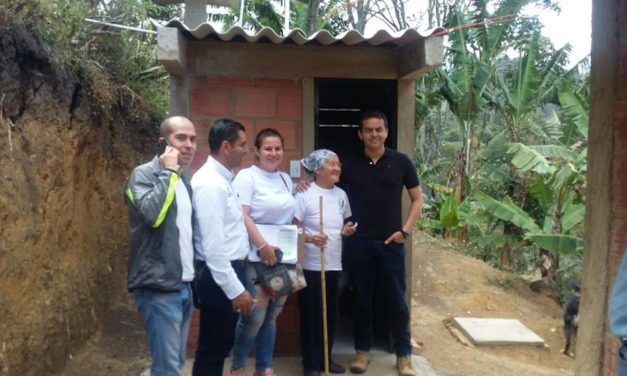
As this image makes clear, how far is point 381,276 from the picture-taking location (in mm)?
4328

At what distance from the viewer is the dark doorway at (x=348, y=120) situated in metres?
5.00

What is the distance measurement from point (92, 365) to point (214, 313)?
231 cm

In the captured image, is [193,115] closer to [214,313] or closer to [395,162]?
[395,162]

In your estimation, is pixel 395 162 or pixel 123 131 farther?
pixel 123 131

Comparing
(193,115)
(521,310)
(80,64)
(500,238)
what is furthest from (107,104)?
(500,238)

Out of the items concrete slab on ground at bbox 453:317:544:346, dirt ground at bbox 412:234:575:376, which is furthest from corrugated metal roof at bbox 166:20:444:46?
concrete slab on ground at bbox 453:317:544:346

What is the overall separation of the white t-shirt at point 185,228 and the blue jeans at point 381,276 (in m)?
1.61

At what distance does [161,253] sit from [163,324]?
36 centimetres

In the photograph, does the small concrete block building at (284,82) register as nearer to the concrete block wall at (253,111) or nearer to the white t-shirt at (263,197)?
the concrete block wall at (253,111)

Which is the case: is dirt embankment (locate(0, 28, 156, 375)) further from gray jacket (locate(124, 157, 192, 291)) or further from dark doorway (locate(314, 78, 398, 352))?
dark doorway (locate(314, 78, 398, 352))

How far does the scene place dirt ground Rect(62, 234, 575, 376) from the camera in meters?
5.23

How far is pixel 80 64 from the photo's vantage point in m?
5.22

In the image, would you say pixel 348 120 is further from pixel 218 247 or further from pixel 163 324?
pixel 163 324

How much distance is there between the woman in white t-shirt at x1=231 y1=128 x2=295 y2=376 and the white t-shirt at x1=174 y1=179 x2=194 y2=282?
23.7 inches
